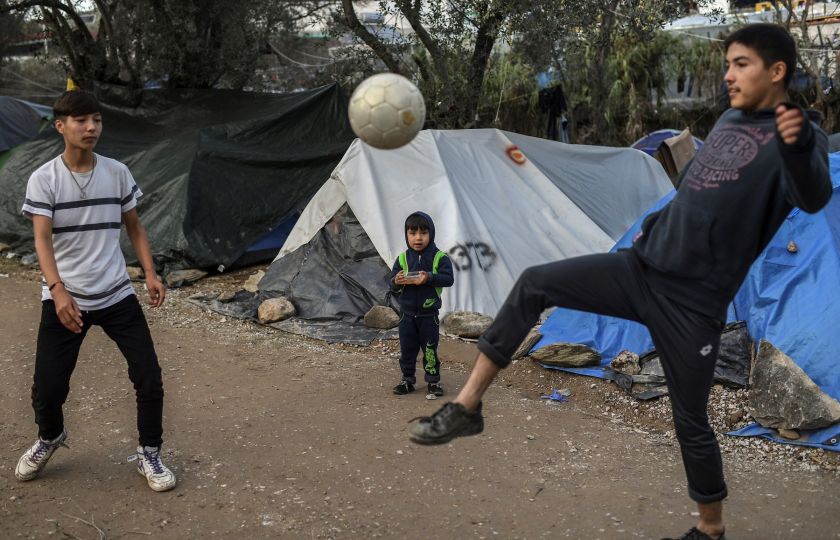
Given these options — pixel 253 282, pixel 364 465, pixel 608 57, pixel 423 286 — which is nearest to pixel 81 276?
pixel 364 465

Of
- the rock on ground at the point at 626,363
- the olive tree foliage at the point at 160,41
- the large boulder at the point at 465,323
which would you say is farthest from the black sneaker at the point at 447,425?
the olive tree foliage at the point at 160,41

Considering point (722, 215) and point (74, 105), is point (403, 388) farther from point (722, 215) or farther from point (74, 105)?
point (722, 215)

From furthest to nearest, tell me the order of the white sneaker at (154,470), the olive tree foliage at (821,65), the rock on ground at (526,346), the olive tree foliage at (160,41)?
the olive tree foliage at (821,65) → the olive tree foliage at (160,41) → the rock on ground at (526,346) → the white sneaker at (154,470)

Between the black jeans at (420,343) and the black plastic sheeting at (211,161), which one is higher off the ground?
the black plastic sheeting at (211,161)

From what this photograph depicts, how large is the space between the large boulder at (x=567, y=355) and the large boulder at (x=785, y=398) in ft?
4.19

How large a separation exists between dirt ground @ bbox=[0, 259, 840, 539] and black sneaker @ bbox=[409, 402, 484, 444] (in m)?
0.88

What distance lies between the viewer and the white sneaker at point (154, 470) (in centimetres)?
418

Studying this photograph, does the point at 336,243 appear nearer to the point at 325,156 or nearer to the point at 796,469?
the point at 325,156

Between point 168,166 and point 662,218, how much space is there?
8.03m

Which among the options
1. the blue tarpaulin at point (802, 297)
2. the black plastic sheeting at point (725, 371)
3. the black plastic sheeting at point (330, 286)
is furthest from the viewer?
the black plastic sheeting at point (330, 286)

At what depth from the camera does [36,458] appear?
4.27 m

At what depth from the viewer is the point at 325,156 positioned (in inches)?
415

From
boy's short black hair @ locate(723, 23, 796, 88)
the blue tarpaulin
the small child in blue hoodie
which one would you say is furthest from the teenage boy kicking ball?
the small child in blue hoodie

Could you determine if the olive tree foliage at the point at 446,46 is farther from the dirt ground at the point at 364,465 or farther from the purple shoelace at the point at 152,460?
the purple shoelace at the point at 152,460
